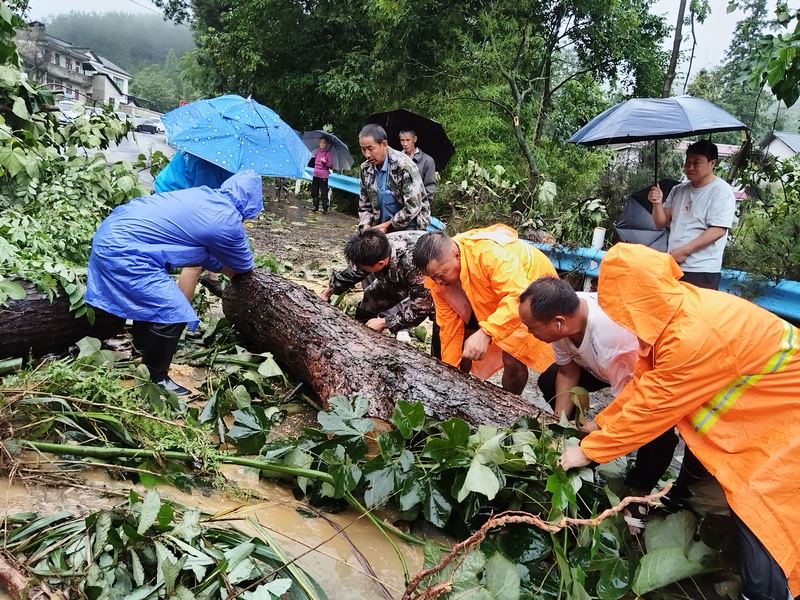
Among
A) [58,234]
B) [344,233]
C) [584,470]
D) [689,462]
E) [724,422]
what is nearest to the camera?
[724,422]

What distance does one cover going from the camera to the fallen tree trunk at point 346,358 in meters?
2.84

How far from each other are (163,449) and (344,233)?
8.46 m

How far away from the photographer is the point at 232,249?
368 cm

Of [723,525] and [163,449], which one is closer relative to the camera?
[723,525]

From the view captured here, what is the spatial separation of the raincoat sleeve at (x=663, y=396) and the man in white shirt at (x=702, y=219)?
8.16ft

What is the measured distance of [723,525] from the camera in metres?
2.05

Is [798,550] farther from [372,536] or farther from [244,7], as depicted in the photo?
[244,7]

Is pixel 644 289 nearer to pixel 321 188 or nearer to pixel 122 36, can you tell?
pixel 321 188

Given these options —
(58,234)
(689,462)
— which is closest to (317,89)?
(58,234)

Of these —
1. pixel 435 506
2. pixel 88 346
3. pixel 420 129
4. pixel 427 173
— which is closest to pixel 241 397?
pixel 88 346

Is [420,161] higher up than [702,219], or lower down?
higher up

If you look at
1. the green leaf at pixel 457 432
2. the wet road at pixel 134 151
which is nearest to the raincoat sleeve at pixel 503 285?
the green leaf at pixel 457 432

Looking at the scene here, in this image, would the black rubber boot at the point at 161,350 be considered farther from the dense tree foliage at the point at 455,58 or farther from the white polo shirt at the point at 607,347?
the dense tree foliage at the point at 455,58

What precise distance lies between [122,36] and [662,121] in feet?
523
